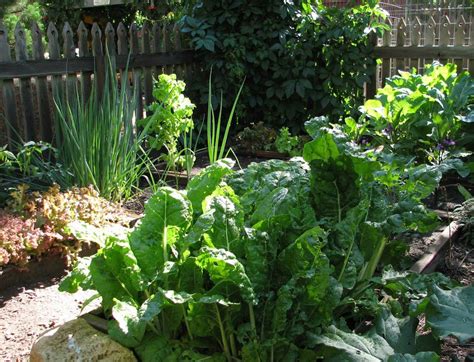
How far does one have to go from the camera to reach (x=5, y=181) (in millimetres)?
4633


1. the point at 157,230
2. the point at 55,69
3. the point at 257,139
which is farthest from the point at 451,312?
the point at 257,139

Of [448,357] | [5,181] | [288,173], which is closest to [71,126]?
[5,181]

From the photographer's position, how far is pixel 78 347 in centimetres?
218

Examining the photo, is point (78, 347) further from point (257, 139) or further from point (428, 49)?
point (428, 49)

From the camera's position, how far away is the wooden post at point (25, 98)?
16.5 ft

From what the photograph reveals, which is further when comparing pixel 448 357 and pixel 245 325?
pixel 448 357

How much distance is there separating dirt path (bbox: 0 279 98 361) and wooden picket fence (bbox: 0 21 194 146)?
1826 mm

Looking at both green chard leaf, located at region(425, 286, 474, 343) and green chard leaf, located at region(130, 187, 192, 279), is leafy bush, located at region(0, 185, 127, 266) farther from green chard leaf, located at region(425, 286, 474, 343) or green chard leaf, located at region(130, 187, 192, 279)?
green chard leaf, located at region(425, 286, 474, 343)

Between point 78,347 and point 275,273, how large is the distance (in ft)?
2.59

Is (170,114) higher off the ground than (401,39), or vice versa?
(401,39)

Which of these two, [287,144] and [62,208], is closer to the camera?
[62,208]

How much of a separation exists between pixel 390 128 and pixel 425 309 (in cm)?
279

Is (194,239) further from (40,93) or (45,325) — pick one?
(40,93)

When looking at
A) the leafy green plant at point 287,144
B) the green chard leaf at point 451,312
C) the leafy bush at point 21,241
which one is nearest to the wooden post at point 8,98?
the leafy bush at point 21,241
